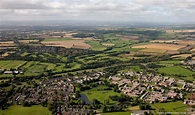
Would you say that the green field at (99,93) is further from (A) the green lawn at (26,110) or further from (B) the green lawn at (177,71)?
(B) the green lawn at (177,71)

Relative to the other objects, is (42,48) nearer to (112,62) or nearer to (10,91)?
(112,62)

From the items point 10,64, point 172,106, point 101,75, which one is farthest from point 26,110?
point 10,64

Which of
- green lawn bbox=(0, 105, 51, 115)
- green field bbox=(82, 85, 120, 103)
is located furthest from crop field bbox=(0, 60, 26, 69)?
green lawn bbox=(0, 105, 51, 115)

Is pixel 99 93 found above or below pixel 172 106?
above

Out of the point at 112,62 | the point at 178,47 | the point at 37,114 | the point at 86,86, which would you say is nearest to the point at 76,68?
the point at 112,62

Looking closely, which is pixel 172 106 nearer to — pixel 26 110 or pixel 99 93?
pixel 99 93

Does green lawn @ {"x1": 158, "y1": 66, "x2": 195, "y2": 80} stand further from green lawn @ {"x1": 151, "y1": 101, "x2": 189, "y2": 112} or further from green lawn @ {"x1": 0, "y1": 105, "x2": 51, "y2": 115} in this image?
green lawn @ {"x1": 0, "y1": 105, "x2": 51, "y2": 115}
